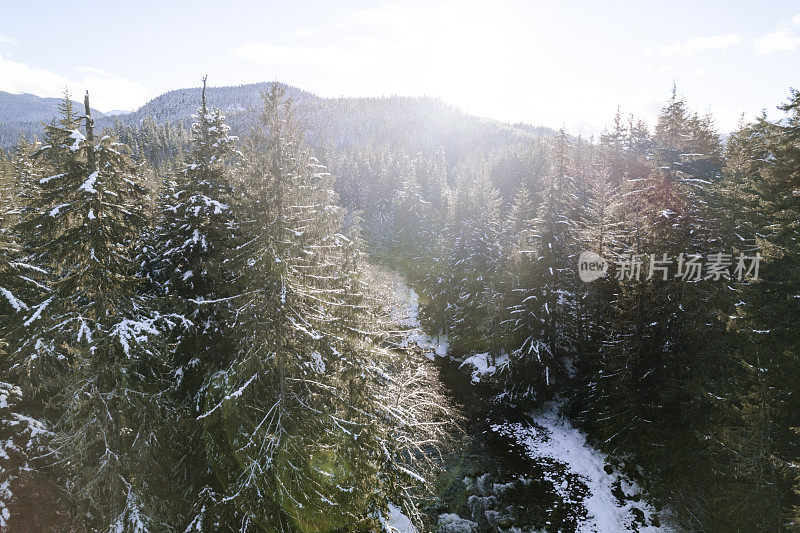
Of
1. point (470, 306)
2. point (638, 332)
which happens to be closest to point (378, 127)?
point (470, 306)

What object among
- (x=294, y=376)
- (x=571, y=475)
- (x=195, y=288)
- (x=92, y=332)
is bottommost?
(x=571, y=475)

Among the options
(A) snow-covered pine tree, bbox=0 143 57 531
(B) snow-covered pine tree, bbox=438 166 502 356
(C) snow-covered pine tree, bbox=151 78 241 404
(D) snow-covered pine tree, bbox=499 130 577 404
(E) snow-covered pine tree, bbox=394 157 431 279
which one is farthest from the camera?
(E) snow-covered pine tree, bbox=394 157 431 279

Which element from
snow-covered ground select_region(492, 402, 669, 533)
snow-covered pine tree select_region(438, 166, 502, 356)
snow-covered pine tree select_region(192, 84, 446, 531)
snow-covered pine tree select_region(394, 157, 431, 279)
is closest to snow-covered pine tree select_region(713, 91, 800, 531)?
snow-covered ground select_region(492, 402, 669, 533)

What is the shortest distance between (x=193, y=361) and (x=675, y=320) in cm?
2233

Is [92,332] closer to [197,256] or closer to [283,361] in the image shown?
[197,256]

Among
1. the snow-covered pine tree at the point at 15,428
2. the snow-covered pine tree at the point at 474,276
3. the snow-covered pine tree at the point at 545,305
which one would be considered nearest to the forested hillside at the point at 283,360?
the snow-covered pine tree at the point at 15,428

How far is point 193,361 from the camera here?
1326 centimetres

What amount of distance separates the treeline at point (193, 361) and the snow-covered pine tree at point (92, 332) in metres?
0.05

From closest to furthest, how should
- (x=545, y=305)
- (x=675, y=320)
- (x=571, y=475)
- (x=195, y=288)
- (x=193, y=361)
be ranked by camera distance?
(x=193, y=361) → (x=195, y=288) → (x=675, y=320) → (x=571, y=475) → (x=545, y=305)

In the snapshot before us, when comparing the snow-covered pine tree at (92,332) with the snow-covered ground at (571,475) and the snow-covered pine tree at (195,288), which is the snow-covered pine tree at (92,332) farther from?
the snow-covered ground at (571,475)

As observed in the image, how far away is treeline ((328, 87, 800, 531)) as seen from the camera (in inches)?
519

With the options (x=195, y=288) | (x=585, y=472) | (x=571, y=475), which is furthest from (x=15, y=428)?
(x=585, y=472)

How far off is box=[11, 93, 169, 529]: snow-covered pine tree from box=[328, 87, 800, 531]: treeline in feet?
63.4

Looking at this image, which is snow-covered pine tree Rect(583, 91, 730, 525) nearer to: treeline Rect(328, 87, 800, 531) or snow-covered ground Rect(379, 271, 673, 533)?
treeline Rect(328, 87, 800, 531)
